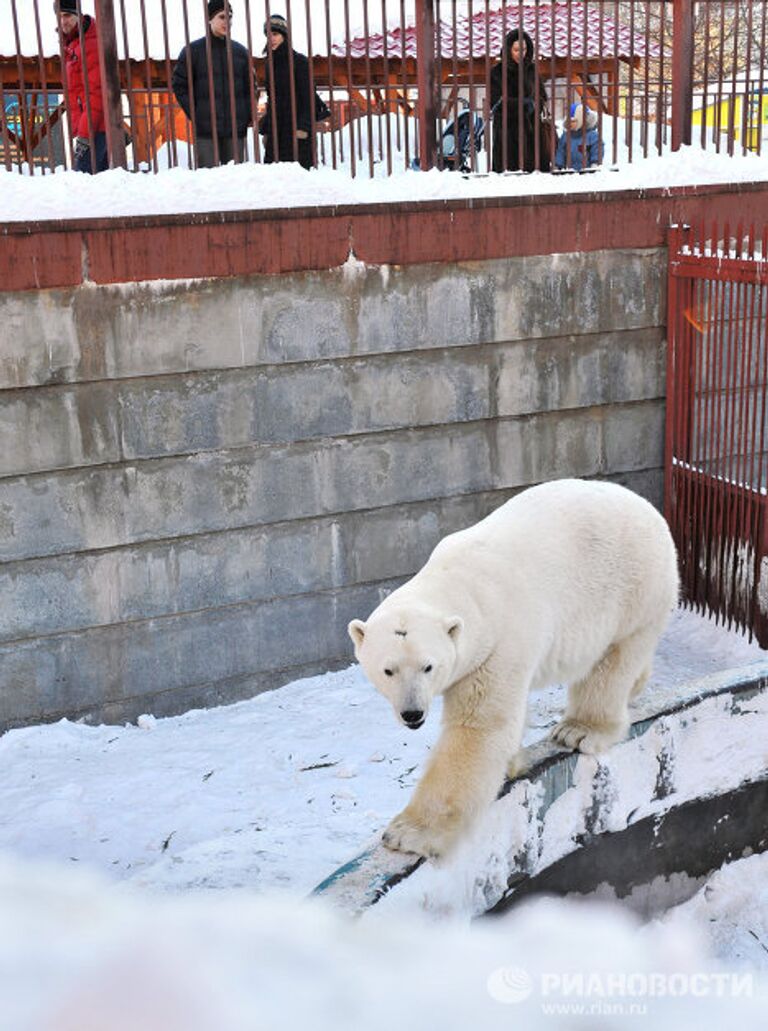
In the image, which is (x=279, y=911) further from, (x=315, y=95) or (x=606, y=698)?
(x=315, y=95)

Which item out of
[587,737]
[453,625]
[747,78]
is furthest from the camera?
[747,78]

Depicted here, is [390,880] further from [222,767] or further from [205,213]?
[205,213]

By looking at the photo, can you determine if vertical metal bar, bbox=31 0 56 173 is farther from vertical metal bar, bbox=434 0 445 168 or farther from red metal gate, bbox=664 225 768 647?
red metal gate, bbox=664 225 768 647

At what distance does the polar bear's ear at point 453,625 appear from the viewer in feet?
12.0

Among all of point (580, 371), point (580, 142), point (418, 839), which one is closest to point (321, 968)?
point (418, 839)

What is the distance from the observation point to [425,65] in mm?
6574

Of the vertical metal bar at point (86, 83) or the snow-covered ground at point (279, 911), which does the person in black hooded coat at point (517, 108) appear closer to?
the vertical metal bar at point (86, 83)

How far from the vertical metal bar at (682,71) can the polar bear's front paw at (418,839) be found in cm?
513

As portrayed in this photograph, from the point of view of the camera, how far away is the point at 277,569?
6.36 metres

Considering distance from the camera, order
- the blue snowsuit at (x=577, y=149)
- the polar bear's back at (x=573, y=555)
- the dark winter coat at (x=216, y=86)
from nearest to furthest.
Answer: the polar bear's back at (x=573, y=555) < the dark winter coat at (x=216, y=86) < the blue snowsuit at (x=577, y=149)

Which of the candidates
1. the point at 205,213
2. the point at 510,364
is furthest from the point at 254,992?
the point at 510,364

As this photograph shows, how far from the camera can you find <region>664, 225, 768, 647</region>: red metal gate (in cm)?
662

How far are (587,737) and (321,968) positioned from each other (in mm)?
1529

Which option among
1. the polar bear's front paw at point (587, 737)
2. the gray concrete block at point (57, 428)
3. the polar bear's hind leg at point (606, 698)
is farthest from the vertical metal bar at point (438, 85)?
the polar bear's front paw at point (587, 737)
